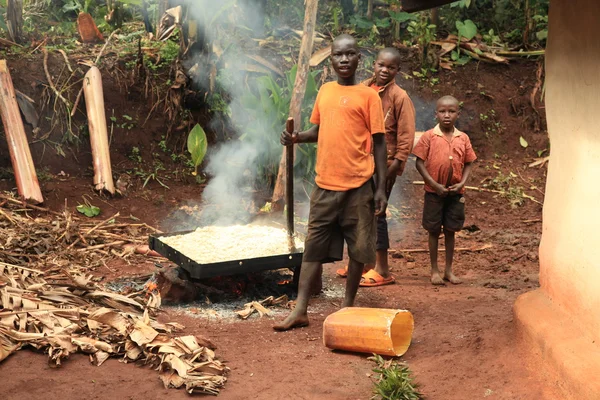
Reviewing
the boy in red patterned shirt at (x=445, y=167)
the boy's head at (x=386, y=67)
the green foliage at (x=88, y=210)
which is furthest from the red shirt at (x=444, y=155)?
the green foliage at (x=88, y=210)

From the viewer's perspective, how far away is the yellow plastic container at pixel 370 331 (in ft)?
16.8

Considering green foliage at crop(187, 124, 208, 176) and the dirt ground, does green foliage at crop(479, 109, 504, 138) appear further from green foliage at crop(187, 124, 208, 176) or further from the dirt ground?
green foliage at crop(187, 124, 208, 176)

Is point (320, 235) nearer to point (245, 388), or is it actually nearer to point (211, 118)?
point (245, 388)

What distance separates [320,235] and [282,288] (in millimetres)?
1419

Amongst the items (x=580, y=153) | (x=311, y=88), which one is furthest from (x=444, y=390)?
(x=311, y=88)

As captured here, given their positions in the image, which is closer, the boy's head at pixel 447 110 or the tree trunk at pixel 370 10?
the boy's head at pixel 447 110

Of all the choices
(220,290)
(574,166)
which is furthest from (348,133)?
(220,290)

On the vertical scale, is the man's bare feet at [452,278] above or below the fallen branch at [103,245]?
below

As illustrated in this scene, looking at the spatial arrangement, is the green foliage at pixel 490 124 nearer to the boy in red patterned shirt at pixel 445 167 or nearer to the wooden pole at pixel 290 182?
the boy in red patterned shirt at pixel 445 167

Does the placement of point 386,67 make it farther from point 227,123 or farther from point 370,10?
point 370,10

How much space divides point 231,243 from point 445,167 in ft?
6.91

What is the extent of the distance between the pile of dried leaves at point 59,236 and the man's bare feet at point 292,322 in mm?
2685

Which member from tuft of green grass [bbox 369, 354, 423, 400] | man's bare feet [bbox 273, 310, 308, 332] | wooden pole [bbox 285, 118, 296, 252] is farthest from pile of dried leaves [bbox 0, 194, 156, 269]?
tuft of green grass [bbox 369, 354, 423, 400]

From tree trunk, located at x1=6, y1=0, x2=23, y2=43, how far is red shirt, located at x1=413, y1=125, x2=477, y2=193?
266 inches
